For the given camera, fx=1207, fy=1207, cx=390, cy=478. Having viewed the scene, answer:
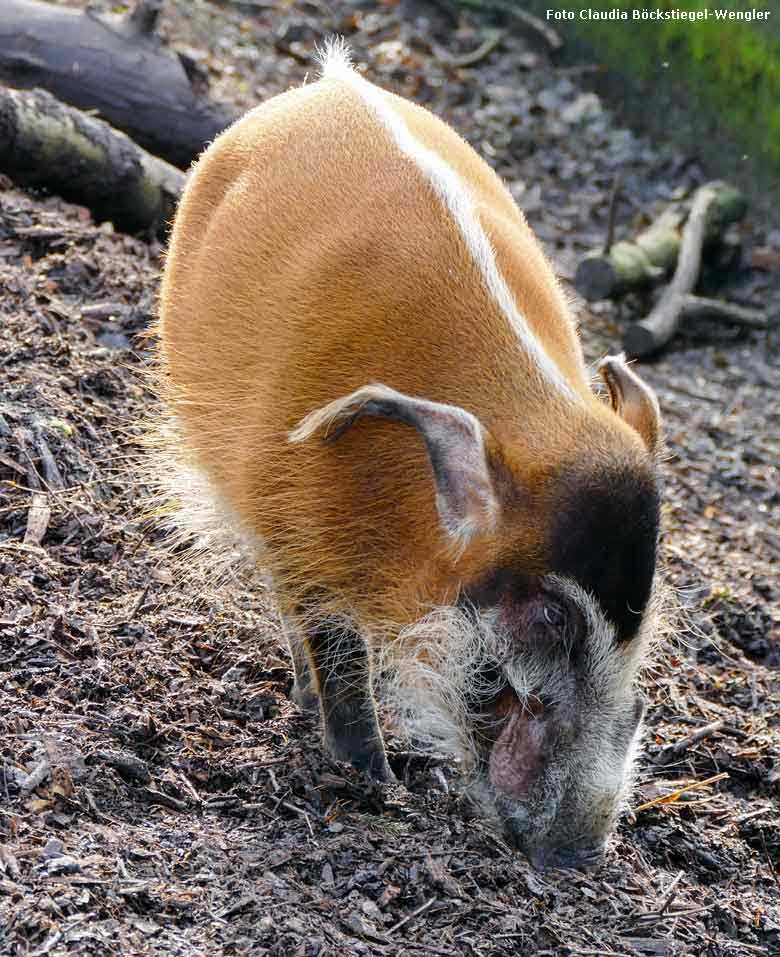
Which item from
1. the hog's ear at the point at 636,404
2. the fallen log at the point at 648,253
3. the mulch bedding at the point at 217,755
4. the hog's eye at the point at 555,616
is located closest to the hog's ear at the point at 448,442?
the hog's eye at the point at 555,616

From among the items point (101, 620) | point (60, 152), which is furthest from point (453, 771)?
point (60, 152)

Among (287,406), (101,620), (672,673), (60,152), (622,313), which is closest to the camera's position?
(287,406)

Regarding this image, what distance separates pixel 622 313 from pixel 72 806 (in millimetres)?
5989

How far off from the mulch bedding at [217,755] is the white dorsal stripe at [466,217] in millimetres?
1192

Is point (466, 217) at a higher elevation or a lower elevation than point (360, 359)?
higher

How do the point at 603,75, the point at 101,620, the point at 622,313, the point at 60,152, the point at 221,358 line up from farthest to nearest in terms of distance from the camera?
1. the point at 603,75
2. the point at 622,313
3. the point at 60,152
4. the point at 101,620
5. the point at 221,358

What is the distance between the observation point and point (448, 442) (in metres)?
2.82

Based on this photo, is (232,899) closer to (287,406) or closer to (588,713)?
(588,713)

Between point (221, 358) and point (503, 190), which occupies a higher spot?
point (503, 190)

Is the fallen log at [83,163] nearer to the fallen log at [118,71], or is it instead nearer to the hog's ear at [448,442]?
the fallen log at [118,71]

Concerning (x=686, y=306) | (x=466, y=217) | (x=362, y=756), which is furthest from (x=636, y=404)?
(x=686, y=306)

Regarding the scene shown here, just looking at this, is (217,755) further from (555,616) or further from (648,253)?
(648,253)

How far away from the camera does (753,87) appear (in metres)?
8.74

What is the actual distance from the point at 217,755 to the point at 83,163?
3.59 m
